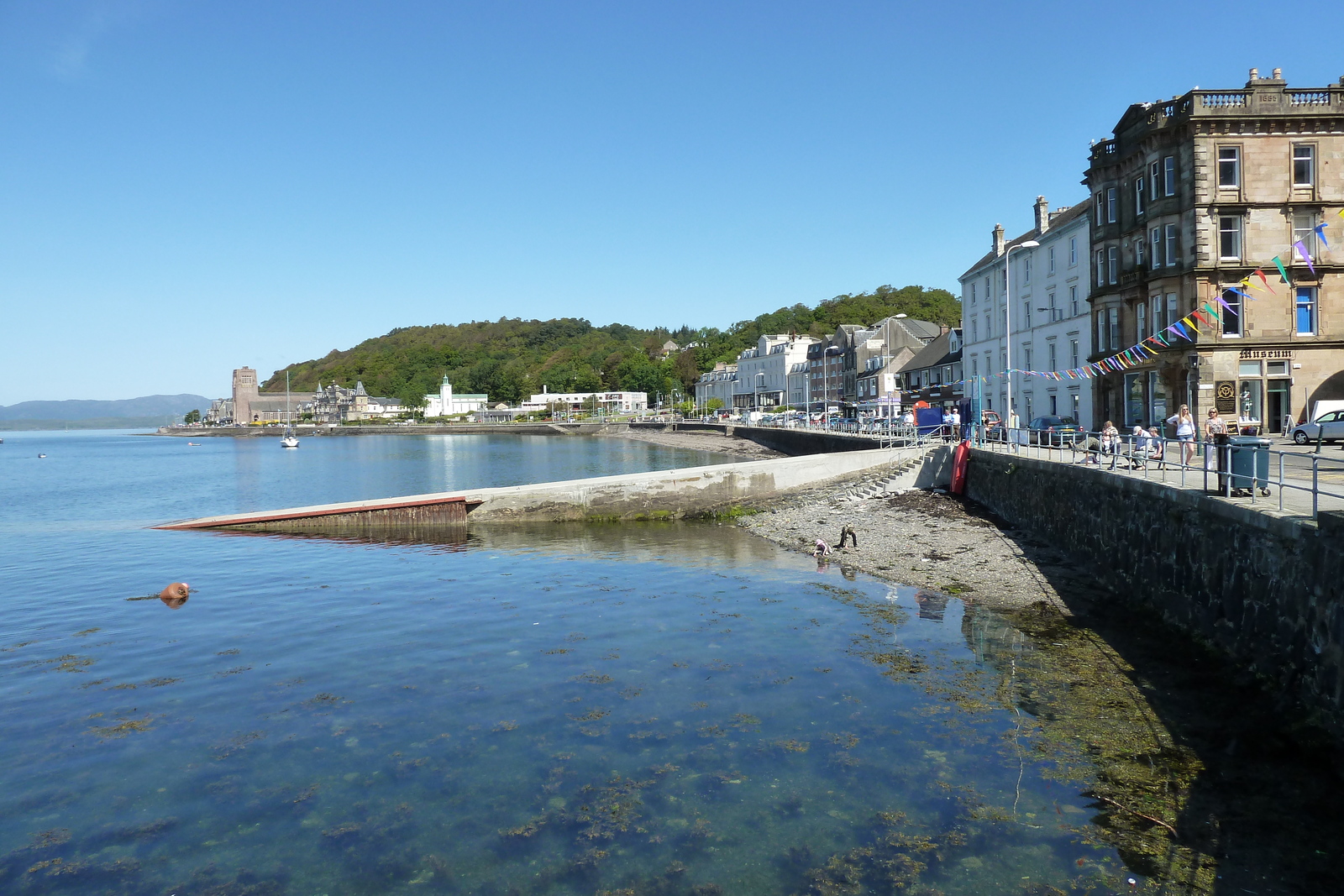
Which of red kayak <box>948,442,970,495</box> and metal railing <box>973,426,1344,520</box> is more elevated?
metal railing <box>973,426,1344,520</box>

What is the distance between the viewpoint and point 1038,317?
50938mm

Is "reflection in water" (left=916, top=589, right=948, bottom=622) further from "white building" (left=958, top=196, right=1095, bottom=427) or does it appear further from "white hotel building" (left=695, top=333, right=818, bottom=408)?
"white hotel building" (left=695, top=333, right=818, bottom=408)

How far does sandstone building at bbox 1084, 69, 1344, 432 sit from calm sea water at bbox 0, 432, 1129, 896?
23.5m

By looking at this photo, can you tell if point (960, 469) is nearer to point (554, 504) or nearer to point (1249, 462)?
point (554, 504)

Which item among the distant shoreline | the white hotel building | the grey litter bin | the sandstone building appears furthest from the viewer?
the white hotel building

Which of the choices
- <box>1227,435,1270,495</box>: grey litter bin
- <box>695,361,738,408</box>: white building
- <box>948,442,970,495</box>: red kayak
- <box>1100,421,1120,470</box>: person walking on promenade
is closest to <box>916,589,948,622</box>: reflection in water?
<box>1227,435,1270,495</box>: grey litter bin

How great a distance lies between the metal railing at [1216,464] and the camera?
13.1 meters

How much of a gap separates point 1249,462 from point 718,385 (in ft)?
504

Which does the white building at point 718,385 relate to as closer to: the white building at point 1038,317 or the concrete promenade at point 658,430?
the concrete promenade at point 658,430

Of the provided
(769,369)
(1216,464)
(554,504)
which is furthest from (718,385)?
(1216,464)

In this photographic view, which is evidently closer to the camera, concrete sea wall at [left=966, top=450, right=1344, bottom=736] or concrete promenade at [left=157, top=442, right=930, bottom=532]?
concrete sea wall at [left=966, top=450, right=1344, bottom=736]

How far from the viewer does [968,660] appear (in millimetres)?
13398

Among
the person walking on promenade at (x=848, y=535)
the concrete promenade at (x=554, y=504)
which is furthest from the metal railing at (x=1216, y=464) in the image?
the concrete promenade at (x=554, y=504)

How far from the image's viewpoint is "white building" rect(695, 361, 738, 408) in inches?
6245
